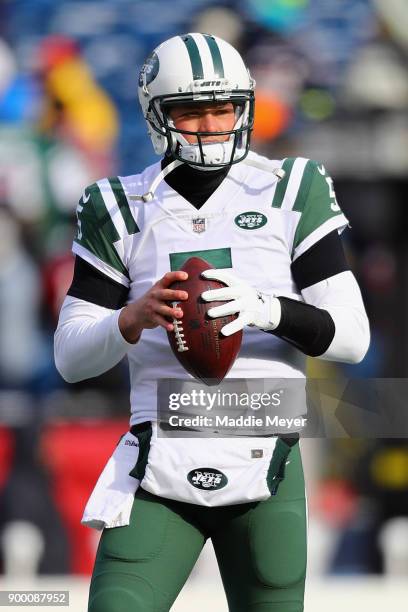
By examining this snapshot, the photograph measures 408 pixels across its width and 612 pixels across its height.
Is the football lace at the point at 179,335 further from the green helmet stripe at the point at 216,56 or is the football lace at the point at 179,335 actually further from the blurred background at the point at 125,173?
the blurred background at the point at 125,173

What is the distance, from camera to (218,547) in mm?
2414

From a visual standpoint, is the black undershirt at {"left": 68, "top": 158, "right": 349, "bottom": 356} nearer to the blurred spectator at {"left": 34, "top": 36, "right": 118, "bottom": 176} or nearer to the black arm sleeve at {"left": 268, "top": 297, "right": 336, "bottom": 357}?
the black arm sleeve at {"left": 268, "top": 297, "right": 336, "bottom": 357}

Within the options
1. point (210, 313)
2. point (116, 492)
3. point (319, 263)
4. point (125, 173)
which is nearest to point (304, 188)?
point (319, 263)

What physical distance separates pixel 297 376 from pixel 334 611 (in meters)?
2.43

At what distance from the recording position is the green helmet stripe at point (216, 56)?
247 centimetres

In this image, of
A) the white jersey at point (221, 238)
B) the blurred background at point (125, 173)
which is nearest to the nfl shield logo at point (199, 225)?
the white jersey at point (221, 238)

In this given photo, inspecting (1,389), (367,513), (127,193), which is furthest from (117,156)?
(127,193)

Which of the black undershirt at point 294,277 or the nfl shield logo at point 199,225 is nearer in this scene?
the black undershirt at point 294,277

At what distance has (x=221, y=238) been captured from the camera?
2416mm

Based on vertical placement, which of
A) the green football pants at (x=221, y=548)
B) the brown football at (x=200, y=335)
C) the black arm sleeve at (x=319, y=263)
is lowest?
the green football pants at (x=221, y=548)

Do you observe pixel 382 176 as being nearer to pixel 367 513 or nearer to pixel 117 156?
pixel 117 156

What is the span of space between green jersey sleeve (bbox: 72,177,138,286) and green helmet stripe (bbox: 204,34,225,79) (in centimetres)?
31

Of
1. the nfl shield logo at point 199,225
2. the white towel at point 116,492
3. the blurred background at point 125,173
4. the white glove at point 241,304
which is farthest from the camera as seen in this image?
the blurred background at point 125,173

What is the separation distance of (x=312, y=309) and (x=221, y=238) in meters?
0.24
